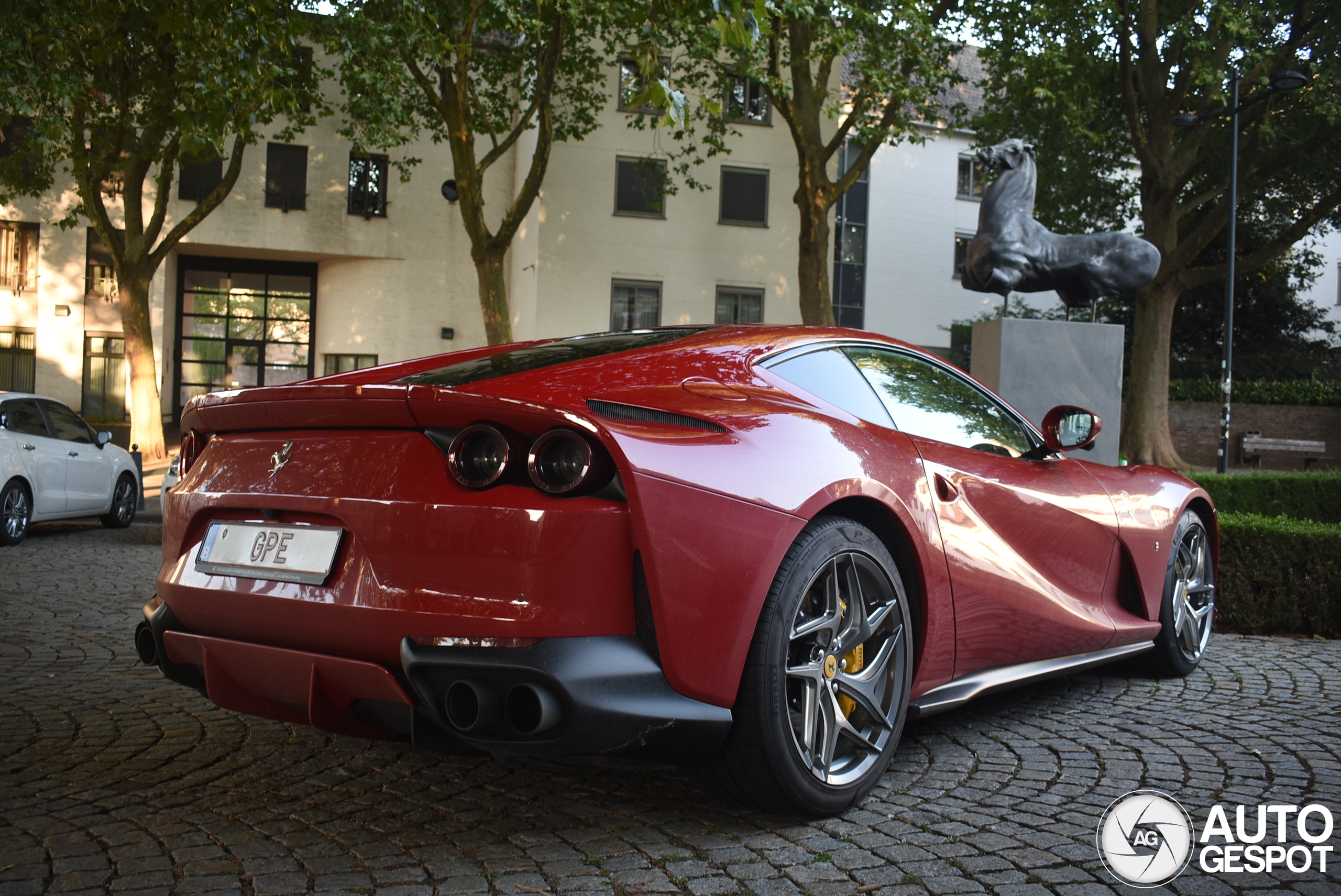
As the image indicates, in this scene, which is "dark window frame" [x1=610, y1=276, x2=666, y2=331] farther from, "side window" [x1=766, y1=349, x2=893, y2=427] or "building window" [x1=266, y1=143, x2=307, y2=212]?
"side window" [x1=766, y1=349, x2=893, y2=427]

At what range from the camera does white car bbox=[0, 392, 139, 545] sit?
1043 cm

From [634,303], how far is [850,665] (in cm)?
2493

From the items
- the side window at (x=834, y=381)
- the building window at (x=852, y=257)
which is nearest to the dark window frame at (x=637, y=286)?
the building window at (x=852, y=257)

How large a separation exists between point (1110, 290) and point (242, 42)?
7959mm

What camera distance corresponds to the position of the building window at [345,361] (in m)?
29.9

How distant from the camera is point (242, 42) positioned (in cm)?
795

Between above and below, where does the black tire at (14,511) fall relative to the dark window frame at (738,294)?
below

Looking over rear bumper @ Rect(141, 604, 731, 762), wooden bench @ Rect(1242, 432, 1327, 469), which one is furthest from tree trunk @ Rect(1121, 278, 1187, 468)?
rear bumper @ Rect(141, 604, 731, 762)

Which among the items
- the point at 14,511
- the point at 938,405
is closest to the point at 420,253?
the point at 14,511

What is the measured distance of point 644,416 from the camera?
270cm

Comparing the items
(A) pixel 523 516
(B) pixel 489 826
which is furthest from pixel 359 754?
(A) pixel 523 516

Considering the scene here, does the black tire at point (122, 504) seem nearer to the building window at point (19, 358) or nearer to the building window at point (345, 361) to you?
the building window at point (345, 361)

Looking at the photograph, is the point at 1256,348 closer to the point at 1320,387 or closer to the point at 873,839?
the point at 1320,387

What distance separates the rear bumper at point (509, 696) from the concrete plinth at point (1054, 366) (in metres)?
8.34
